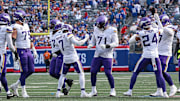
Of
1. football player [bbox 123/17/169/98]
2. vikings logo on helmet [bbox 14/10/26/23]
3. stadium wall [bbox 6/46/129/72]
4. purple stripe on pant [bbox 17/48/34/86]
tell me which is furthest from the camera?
stadium wall [bbox 6/46/129/72]

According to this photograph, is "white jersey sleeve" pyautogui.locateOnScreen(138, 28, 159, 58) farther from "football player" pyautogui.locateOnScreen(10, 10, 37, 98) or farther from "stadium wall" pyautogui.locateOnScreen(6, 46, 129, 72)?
"stadium wall" pyautogui.locateOnScreen(6, 46, 129, 72)

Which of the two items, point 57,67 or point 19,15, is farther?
point 57,67

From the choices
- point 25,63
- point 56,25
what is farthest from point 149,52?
point 25,63

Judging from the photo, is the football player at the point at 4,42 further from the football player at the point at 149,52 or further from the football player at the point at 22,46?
the football player at the point at 149,52

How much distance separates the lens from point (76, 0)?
29906 millimetres

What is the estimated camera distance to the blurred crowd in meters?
25.6

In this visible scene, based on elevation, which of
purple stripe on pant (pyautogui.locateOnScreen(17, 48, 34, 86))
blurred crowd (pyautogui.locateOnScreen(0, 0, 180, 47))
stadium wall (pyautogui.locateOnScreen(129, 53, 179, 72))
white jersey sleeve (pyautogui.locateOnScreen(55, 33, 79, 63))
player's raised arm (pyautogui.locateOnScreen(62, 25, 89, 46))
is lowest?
stadium wall (pyautogui.locateOnScreen(129, 53, 179, 72))

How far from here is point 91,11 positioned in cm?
2914

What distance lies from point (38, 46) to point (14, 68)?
1960 millimetres

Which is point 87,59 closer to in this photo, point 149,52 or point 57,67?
point 57,67

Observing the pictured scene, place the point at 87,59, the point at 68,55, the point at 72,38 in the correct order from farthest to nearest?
the point at 87,59 → the point at 68,55 → the point at 72,38

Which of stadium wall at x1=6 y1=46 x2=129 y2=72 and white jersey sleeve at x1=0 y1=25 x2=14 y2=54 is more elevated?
white jersey sleeve at x1=0 y1=25 x2=14 y2=54

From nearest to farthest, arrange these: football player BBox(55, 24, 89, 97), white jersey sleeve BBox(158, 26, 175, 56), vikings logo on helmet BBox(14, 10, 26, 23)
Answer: football player BBox(55, 24, 89, 97), vikings logo on helmet BBox(14, 10, 26, 23), white jersey sleeve BBox(158, 26, 175, 56)

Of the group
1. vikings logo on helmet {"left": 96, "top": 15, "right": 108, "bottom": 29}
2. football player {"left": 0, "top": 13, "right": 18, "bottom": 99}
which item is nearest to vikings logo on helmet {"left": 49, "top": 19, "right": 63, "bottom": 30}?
vikings logo on helmet {"left": 96, "top": 15, "right": 108, "bottom": 29}
